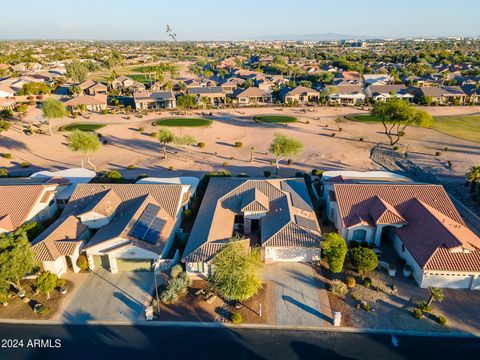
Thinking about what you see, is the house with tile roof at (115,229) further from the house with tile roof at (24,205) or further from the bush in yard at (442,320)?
the bush in yard at (442,320)

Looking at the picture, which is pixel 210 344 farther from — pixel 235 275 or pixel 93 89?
pixel 93 89

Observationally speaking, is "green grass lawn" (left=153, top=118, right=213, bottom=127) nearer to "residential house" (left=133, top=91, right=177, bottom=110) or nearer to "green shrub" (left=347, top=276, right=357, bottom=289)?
"residential house" (left=133, top=91, right=177, bottom=110)

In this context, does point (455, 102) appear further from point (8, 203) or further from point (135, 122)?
point (8, 203)

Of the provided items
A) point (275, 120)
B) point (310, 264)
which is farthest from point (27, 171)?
point (275, 120)

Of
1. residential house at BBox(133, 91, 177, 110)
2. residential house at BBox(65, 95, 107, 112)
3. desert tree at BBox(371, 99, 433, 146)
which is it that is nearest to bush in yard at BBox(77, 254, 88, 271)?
desert tree at BBox(371, 99, 433, 146)

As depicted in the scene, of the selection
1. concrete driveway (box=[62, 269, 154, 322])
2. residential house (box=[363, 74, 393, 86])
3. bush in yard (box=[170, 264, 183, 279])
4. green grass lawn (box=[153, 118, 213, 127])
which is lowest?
concrete driveway (box=[62, 269, 154, 322])

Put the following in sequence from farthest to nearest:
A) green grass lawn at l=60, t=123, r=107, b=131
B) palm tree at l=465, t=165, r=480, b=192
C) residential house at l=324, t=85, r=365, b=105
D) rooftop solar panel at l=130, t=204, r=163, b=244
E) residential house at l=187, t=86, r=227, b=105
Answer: residential house at l=187, t=86, r=227, b=105 → residential house at l=324, t=85, r=365, b=105 → green grass lawn at l=60, t=123, r=107, b=131 → palm tree at l=465, t=165, r=480, b=192 → rooftop solar panel at l=130, t=204, r=163, b=244
